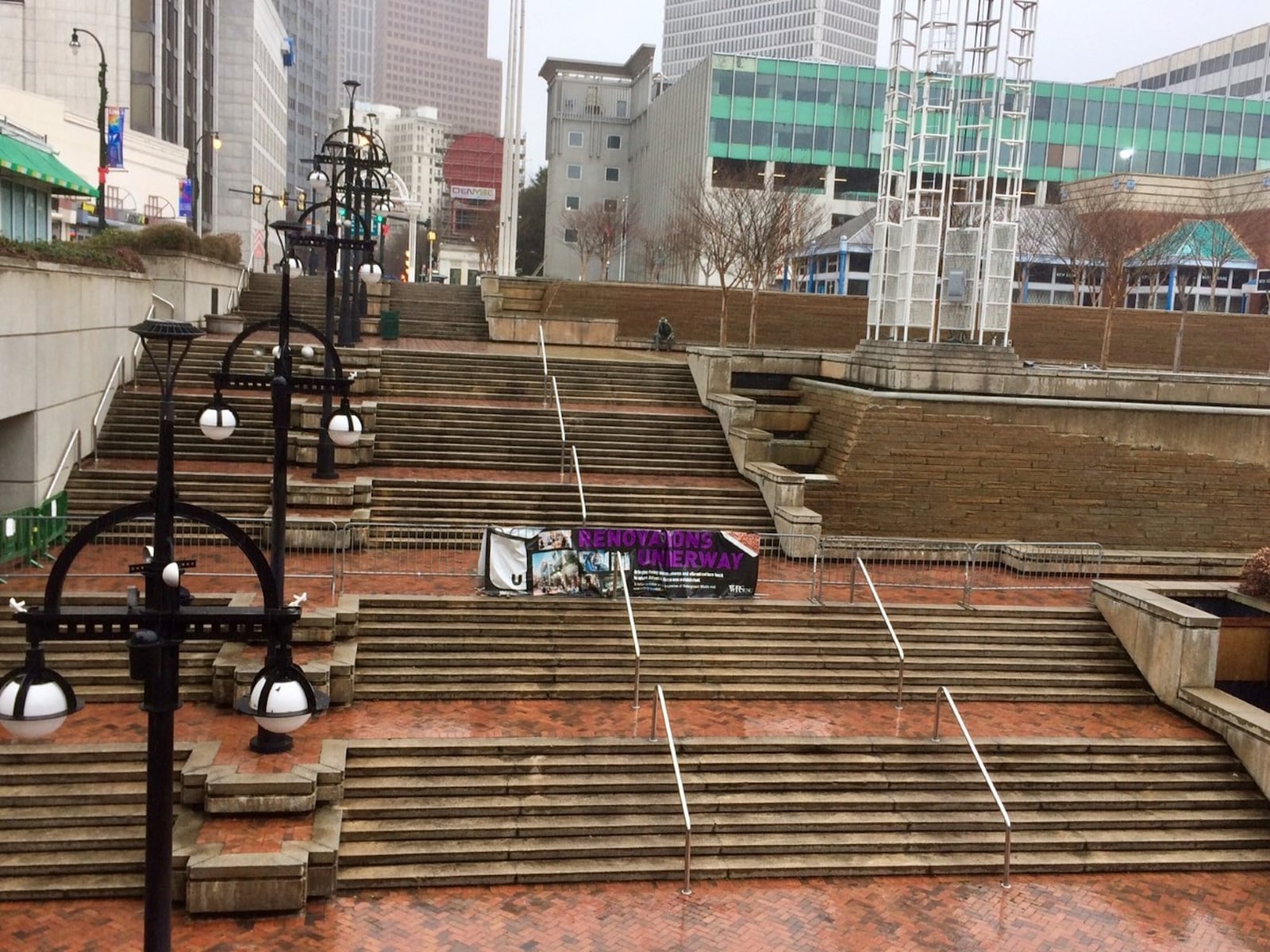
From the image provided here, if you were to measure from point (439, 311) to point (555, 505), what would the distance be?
56.4 ft

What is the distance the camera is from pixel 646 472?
22672 mm

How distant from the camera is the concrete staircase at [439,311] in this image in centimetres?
3412

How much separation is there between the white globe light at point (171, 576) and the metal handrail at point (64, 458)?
1411 centimetres

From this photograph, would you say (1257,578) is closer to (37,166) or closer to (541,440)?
(541,440)

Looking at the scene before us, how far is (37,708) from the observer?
537 centimetres

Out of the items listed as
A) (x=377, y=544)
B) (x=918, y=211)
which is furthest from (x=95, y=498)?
(x=918, y=211)

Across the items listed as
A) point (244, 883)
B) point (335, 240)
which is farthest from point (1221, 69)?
point (244, 883)

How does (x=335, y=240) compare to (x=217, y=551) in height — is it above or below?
above

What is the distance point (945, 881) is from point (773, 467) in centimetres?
1078

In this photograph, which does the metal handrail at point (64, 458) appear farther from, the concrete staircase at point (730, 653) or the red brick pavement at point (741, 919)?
the red brick pavement at point (741, 919)

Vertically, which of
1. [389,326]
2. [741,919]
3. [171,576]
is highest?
[389,326]

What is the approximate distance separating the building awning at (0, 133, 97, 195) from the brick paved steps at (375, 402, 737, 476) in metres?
9.51

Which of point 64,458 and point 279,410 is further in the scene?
point 64,458

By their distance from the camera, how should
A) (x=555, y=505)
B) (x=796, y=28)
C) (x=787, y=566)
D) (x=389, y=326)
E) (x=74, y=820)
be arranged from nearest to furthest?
(x=74, y=820) → (x=787, y=566) → (x=555, y=505) → (x=389, y=326) → (x=796, y=28)
